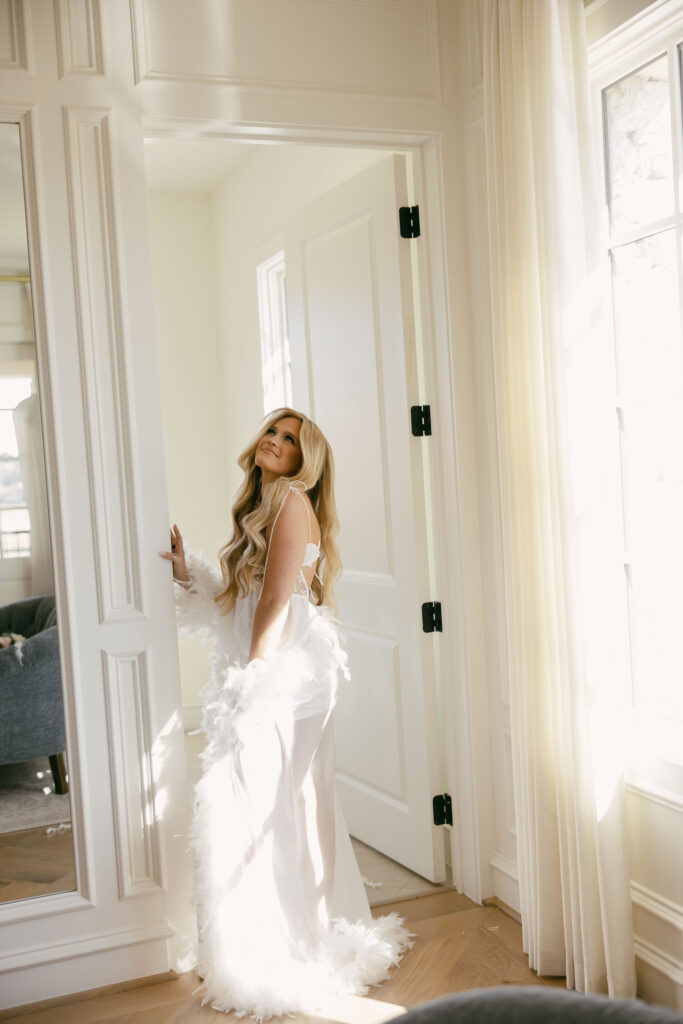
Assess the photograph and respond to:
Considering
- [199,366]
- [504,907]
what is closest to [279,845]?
[504,907]

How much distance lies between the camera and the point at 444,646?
3268 millimetres

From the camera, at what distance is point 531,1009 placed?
106 cm

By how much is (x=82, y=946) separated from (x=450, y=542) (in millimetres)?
1625

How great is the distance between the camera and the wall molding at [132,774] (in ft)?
9.04

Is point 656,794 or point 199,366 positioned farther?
point 199,366

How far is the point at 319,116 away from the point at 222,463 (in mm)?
3098

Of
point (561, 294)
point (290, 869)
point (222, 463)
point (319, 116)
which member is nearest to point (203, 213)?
point (222, 463)

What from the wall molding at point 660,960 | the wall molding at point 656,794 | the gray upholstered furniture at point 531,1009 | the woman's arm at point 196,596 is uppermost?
the woman's arm at point 196,596

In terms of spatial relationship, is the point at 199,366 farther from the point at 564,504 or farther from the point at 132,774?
the point at 564,504

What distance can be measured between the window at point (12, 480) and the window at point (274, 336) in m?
2.41

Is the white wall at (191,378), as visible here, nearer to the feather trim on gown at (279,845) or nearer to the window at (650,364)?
the feather trim on gown at (279,845)

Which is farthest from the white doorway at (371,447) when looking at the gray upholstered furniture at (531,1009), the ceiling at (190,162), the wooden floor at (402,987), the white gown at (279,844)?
the gray upholstered furniture at (531,1009)

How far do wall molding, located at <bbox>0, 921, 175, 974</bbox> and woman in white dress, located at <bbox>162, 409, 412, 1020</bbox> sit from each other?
18cm

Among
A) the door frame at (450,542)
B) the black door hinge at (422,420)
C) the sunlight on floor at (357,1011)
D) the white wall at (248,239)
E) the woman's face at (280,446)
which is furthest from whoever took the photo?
the white wall at (248,239)
